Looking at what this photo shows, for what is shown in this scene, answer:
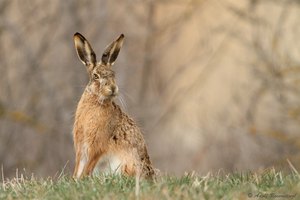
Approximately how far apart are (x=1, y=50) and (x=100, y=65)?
10.2m

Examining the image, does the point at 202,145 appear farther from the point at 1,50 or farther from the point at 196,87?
the point at 1,50

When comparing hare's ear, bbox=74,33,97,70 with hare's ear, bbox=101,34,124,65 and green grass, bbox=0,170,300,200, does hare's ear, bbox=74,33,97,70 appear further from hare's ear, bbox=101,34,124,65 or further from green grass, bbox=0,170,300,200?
green grass, bbox=0,170,300,200

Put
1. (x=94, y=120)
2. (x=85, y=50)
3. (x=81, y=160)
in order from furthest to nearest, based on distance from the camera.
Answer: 1. (x=85, y=50)
2. (x=94, y=120)
3. (x=81, y=160)

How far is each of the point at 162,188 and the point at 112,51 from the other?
307 cm

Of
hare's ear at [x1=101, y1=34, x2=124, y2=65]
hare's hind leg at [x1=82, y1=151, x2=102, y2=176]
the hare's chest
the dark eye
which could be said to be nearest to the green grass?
hare's hind leg at [x1=82, y1=151, x2=102, y2=176]

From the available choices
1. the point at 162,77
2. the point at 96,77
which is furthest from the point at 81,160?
the point at 162,77

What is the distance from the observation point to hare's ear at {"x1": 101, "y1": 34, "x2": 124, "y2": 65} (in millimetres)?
10117

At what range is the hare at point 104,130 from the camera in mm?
9695

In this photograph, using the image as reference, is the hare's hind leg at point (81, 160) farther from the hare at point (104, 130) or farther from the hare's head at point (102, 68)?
the hare's head at point (102, 68)

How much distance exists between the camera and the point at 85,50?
33.6ft

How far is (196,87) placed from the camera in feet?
70.5

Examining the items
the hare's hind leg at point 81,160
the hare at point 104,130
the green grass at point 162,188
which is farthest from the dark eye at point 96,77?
the green grass at point 162,188

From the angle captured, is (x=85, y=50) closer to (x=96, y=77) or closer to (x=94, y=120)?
(x=96, y=77)

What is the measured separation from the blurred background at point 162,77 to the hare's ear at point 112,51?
20.9 ft
